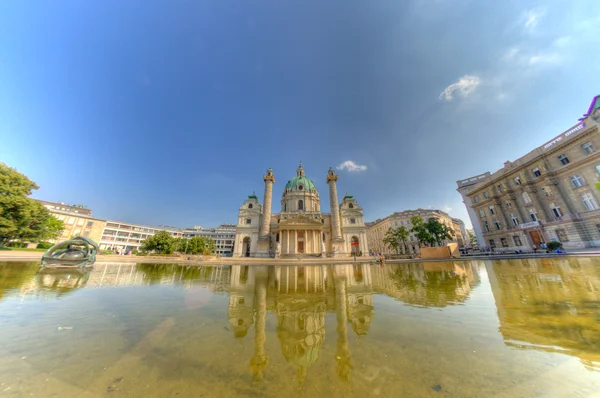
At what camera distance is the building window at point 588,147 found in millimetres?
26000

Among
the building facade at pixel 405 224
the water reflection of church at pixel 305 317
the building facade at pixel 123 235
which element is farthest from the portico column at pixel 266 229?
the building facade at pixel 123 235

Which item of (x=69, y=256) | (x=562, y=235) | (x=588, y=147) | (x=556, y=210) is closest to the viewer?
(x=69, y=256)

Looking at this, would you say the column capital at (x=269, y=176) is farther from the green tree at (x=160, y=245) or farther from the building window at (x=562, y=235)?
the building window at (x=562, y=235)

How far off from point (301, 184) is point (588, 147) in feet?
159

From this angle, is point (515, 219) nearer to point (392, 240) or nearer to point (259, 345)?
point (392, 240)

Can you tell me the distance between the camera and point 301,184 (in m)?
57.0

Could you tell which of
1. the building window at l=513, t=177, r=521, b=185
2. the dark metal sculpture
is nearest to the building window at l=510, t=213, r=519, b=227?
the building window at l=513, t=177, r=521, b=185

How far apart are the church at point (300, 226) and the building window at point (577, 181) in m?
32.8

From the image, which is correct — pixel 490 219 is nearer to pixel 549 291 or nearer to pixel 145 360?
pixel 549 291

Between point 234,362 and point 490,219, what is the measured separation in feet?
169

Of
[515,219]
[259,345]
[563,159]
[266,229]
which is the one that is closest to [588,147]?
[563,159]

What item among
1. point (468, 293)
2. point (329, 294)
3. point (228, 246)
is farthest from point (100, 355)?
point (228, 246)

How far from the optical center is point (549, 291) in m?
7.44

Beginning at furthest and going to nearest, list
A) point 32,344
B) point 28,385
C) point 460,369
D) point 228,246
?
point 228,246 → point 32,344 → point 460,369 → point 28,385
